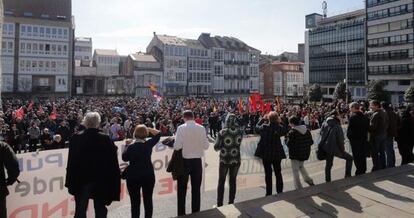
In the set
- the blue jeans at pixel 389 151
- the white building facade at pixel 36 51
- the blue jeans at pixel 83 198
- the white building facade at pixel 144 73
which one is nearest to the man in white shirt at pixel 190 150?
the blue jeans at pixel 83 198

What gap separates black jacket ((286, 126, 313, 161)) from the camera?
7246 millimetres

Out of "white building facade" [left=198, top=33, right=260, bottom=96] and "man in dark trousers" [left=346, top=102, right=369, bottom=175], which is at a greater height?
"white building facade" [left=198, top=33, right=260, bottom=96]

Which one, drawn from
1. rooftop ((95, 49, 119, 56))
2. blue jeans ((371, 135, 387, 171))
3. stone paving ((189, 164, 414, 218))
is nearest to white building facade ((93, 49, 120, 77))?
rooftop ((95, 49, 119, 56))

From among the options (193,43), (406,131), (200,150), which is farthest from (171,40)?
(200,150)

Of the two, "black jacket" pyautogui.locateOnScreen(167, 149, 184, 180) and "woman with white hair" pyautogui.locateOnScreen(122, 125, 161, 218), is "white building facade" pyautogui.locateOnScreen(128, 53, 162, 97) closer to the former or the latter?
"black jacket" pyautogui.locateOnScreen(167, 149, 184, 180)

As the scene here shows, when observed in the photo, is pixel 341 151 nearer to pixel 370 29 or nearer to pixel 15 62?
pixel 15 62

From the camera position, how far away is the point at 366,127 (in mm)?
8227

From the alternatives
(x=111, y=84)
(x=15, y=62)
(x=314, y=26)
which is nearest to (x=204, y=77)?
(x=111, y=84)

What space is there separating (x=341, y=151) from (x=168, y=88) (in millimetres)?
70483

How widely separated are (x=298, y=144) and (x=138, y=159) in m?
3.25

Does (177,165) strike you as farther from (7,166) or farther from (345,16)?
(345,16)

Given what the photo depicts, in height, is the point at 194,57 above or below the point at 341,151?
above

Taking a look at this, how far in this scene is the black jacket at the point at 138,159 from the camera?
537 centimetres

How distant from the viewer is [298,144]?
23.7ft
